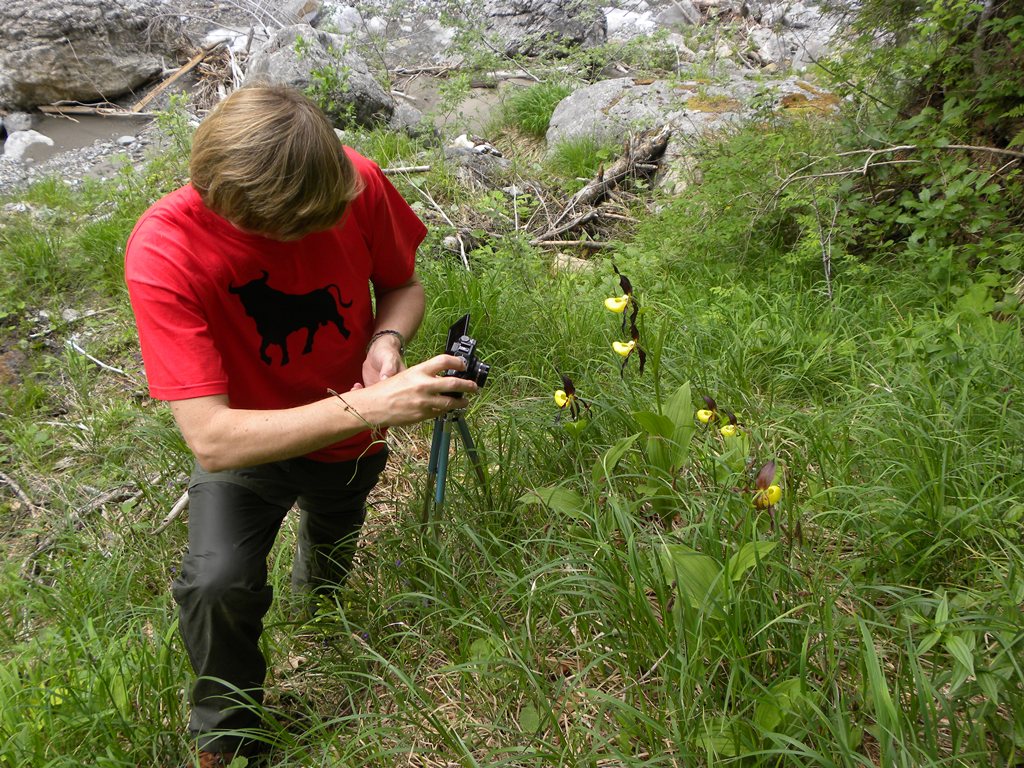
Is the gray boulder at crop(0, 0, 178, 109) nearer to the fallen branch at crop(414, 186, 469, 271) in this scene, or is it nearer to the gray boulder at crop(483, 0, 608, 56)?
the gray boulder at crop(483, 0, 608, 56)

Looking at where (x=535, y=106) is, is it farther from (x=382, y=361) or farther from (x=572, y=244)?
(x=382, y=361)

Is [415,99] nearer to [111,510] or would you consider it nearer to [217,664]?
[111,510]

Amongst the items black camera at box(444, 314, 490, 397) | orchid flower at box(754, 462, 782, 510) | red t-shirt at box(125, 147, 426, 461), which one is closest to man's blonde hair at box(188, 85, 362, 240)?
red t-shirt at box(125, 147, 426, 461)

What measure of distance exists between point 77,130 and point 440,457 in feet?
26.7

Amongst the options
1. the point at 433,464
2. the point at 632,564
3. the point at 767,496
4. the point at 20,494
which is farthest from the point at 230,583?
the point at 20,494

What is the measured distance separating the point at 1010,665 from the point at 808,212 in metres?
2.63

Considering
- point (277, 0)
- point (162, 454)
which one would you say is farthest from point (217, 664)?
point (277, 0)

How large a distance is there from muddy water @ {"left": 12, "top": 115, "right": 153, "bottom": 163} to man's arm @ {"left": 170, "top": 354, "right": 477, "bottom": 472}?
285 inches

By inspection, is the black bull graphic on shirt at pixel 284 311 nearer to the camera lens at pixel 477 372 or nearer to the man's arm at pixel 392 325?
the man's arm at pixel 392 325

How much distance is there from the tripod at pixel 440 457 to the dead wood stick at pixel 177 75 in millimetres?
8254

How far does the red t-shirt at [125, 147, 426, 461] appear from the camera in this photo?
170 cm

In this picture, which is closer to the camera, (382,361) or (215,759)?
(215,759)

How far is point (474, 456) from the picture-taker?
2.14 m

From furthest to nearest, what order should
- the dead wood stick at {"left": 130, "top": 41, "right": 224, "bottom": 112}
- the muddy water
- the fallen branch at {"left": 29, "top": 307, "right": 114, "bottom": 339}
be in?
the dead wood stick at {"left": 130, "top": 41, "right": 224, "bottom": 112}, the muddy water, the fallen branch at {"left": 29, "top": 307, "right": 114, "bottom": 339}
